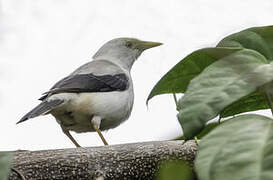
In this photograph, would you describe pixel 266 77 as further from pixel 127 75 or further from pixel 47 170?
pixel 127 75

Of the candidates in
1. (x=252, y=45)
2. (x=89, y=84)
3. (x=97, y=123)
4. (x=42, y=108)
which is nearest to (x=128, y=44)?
(x=89, y=84)

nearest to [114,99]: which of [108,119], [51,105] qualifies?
[108,119]

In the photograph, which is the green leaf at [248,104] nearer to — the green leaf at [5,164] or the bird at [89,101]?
the green leaf at [5,164]

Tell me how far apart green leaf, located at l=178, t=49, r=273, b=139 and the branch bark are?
14.7 inches

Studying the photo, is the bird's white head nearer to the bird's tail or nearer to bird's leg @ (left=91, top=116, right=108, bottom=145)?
bird's leg @ (left=91, top=116, right=108, bottom=145)

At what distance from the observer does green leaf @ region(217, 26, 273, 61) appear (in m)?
0.97

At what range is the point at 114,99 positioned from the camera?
167 inches

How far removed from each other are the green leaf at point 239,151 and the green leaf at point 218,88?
0.03 meters

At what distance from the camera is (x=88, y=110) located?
4059 mm

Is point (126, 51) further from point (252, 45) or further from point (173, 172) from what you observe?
point (173, 172)

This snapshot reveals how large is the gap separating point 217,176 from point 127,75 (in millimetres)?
→ 4298

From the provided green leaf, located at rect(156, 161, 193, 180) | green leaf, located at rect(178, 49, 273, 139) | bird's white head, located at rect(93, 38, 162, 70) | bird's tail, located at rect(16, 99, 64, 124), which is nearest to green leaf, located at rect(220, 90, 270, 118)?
green leaf, located at rect(178, 49, 273, 139)

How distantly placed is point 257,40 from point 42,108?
3005 mm

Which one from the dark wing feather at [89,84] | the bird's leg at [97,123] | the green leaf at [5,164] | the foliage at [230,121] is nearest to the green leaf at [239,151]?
the foliage at [230,121]
